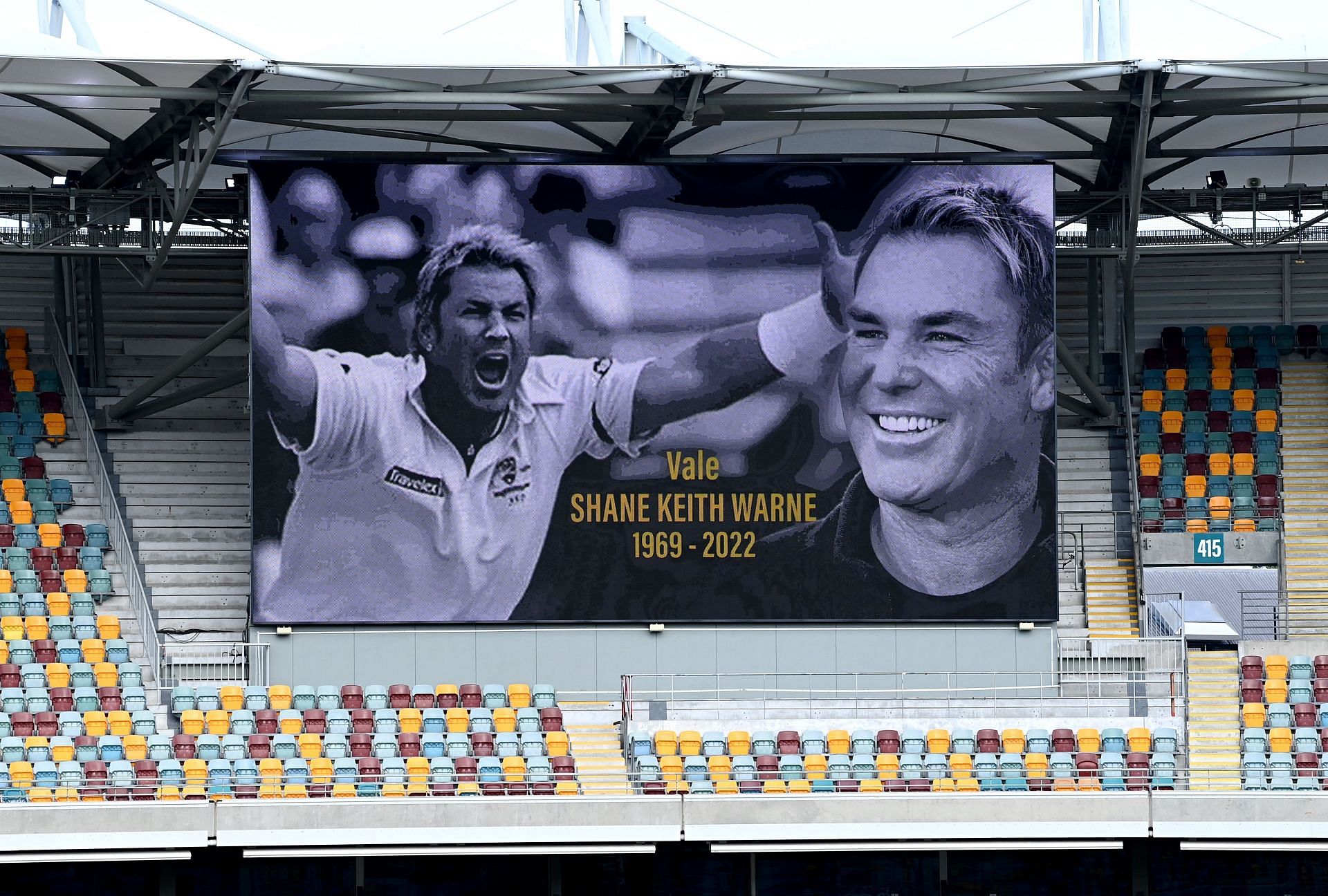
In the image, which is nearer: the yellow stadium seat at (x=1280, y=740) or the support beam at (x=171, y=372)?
the yellow stadium seat at (x=1280, y=740)

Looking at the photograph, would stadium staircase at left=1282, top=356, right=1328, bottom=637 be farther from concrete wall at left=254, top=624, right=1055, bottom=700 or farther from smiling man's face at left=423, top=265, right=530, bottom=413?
smiling man's face at left=423, top=265, right=530, bottom=413

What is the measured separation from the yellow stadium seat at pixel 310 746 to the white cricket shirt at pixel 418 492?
2208 mm

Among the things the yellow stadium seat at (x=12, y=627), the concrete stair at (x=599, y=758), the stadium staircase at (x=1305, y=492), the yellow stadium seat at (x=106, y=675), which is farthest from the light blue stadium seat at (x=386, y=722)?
the stadium staircase at (x=1305, y=492)

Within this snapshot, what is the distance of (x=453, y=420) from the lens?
27750 mm

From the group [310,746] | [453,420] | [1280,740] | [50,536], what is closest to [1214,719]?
[1280,740]

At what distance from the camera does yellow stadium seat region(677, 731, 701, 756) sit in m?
26.3

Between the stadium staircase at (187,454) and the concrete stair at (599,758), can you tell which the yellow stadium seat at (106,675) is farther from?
the concrete stair at (599,758)

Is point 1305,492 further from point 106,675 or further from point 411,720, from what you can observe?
point 106,675

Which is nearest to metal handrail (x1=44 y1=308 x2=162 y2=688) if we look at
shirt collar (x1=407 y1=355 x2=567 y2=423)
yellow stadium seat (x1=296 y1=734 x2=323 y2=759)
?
yellow stadium seat (x1=296 y1=734 x2=323 y2=759)

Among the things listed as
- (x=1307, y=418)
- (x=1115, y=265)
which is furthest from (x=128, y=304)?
(x=1307, y=418)

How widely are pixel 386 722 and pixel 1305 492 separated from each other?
1442 centimetres

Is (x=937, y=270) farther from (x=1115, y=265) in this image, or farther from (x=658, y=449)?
(x=1115, y=265)

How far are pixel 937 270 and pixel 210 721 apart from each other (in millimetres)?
10165

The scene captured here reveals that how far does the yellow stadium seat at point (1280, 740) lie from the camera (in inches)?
1045
